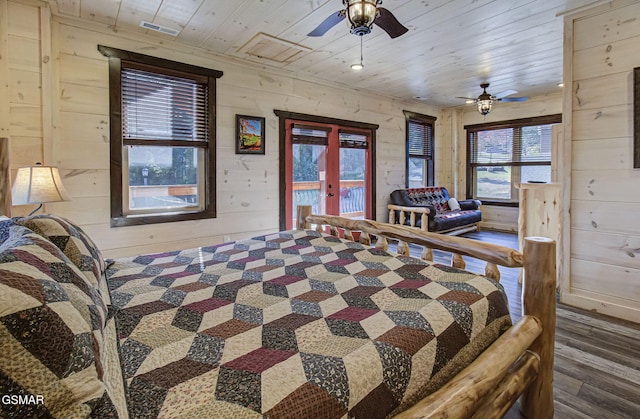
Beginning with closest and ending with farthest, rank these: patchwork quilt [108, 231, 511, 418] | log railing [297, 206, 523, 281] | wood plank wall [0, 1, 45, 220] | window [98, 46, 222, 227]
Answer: patchwork quilt [108, 231, 511, 418] → log railing [297, 206, 523, 281] → wood plank wall [0, 1, 45, 220] → window [98, 46, 222, 227]

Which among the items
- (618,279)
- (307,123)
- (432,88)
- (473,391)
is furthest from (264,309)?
(432,88)

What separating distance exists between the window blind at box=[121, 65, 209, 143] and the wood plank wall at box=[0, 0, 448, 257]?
0.19 meters

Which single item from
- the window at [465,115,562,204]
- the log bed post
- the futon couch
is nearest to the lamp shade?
the log bed post

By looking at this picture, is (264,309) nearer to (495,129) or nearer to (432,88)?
(432,88)

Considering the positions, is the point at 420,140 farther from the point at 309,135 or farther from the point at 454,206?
the point at 309,135

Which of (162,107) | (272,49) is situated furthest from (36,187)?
(272,49)

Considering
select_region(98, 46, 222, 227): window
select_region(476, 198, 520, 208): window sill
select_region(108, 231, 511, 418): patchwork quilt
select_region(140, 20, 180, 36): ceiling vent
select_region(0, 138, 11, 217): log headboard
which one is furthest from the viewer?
select_region(476, 198, 520, 208): window sill

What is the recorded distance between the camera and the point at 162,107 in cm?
348

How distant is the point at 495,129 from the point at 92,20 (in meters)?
6.82

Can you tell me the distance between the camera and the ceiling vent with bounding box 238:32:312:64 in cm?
346

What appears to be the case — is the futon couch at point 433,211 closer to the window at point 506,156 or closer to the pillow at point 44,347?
the window at point 506,156

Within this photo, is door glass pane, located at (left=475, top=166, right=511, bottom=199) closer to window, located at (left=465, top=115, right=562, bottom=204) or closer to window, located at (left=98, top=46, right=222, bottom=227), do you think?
window, located at (left=465, top=115, right=562, bottom=204)

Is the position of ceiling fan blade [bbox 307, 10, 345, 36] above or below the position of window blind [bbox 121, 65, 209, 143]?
above

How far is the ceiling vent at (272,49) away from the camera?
3457mm
